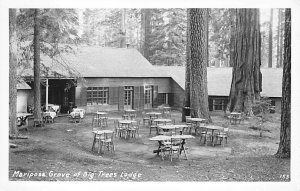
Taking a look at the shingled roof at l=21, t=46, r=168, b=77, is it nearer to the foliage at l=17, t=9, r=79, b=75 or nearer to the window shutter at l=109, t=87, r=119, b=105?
the foliage at l=17, t=9, r=79, b=75

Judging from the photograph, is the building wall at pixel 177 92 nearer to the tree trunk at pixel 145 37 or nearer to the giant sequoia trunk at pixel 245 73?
the tree trunk at pixel 145 37

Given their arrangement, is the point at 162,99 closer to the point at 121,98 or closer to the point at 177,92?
the point at 177,92

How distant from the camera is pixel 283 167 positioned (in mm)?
6461

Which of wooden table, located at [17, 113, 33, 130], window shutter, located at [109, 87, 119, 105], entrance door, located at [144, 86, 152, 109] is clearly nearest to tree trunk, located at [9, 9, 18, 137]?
wooden table, located at [17, 113, 33, 130]

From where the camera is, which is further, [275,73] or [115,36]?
[115,36]

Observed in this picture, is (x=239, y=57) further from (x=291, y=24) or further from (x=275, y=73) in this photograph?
(x=291, y=24)

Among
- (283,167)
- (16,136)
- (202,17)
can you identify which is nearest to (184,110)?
(202,17)

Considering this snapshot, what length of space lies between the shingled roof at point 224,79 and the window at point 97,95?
281 centimetres

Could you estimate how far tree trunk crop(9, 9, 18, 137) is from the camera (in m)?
6.57

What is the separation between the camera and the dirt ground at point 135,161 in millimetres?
6359

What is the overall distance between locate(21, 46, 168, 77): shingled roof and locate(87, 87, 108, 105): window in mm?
667

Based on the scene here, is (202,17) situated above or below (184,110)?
above

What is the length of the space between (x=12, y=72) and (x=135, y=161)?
2.89m
